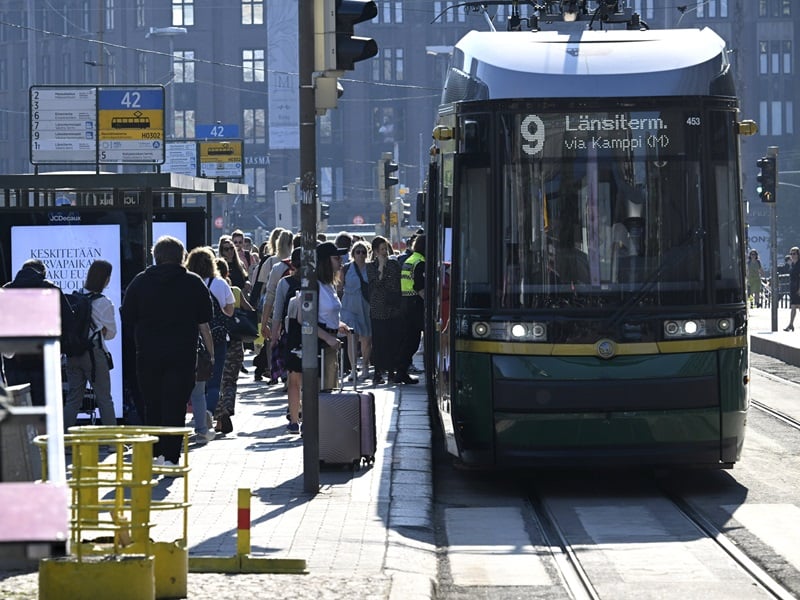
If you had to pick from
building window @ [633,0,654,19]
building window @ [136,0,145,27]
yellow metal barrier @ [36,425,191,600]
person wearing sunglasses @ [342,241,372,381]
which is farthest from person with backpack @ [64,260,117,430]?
building window @ [136,0,145,27]

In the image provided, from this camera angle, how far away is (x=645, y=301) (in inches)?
465

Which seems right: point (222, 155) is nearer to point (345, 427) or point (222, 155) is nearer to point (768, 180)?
point (768, 180)

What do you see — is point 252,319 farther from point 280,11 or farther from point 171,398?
point 280,11

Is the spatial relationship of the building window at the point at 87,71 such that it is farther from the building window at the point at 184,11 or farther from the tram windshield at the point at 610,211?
the tram windshield at the point at 610,211

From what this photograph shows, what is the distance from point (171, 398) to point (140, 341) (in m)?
0.44

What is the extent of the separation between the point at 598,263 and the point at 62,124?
40.6ft

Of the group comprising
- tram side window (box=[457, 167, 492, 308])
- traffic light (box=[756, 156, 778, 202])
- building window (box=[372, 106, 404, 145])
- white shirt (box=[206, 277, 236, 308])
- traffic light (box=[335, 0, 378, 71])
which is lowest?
white shirt (box=[206, 277, 236, 308])

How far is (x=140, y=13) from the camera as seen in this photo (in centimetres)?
9069

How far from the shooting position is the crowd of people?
477 inches

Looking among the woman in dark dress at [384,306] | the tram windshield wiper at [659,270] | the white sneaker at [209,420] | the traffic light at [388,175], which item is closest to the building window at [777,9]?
the traffic light at [388,175]

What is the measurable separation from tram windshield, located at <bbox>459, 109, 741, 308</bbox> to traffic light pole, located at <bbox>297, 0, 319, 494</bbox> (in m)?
1.30

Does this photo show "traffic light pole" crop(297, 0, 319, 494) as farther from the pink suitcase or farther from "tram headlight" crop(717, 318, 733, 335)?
"tram headlight" crop(717, 318, 733, 335)

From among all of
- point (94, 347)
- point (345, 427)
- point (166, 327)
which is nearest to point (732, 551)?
point (345, 427)

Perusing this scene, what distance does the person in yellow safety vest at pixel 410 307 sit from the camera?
20078 mm
